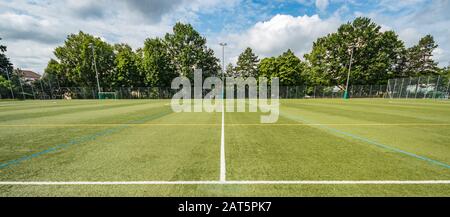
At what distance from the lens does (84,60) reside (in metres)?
43.6

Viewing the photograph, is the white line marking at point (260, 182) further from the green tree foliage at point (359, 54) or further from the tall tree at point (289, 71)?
the green tree foliage at point (359, 54)

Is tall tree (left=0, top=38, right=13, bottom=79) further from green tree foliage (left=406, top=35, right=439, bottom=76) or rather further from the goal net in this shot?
green tree foliage (left=406, top=35, right=439, bottom=76)

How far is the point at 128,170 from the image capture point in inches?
133

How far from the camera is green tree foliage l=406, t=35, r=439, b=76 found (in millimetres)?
54000

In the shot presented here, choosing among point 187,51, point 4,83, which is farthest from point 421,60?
point 4,83

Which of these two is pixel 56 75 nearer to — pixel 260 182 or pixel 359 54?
pixel 260 182

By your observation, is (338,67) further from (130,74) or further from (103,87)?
(103,87)

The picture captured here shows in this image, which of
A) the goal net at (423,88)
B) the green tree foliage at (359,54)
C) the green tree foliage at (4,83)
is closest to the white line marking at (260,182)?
the goal net at (423,88)

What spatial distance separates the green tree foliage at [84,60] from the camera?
4391 centimetres

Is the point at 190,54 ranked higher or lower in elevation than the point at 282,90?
higher

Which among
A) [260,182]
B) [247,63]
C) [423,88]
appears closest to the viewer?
[260,182]

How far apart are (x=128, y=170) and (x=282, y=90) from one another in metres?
49.2

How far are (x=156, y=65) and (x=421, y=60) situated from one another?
255ft
